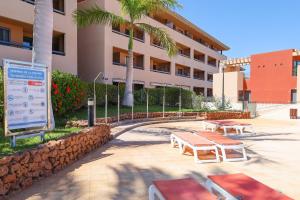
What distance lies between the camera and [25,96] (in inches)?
250

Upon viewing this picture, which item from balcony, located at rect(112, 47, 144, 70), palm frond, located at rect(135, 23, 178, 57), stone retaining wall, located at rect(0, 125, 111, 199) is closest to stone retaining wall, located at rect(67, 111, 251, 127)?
palm frond, located at rect(135, 23, 178, 57)

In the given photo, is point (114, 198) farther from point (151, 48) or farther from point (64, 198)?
point (151, 48)

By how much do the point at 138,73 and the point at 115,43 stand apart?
179 inches

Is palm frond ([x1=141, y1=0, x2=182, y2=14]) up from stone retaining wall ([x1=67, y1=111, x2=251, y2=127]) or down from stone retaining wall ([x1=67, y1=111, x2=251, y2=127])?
up

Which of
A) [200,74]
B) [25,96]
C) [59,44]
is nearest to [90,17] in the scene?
[59,44]

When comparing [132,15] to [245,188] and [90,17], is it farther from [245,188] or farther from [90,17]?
[245,188]

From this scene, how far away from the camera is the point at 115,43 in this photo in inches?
965

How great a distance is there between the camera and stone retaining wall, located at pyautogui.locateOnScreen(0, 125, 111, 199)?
4866 millimetres

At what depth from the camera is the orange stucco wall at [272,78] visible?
124ft

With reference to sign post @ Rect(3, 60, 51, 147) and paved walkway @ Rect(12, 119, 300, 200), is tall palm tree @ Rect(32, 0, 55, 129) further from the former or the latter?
paved walkway @ Rect(12, 119, 300, 200)

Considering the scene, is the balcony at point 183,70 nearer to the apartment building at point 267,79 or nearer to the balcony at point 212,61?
the apartment building at point 267,79

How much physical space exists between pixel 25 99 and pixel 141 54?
2314 centimetres

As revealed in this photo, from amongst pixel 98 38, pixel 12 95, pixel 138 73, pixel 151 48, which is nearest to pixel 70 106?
pixel 12 95

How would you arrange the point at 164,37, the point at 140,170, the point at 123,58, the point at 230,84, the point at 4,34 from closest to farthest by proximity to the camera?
the point at 140,170, the point at 4,34, the point at 164,37, the point at 123,58, the point at 230,84
